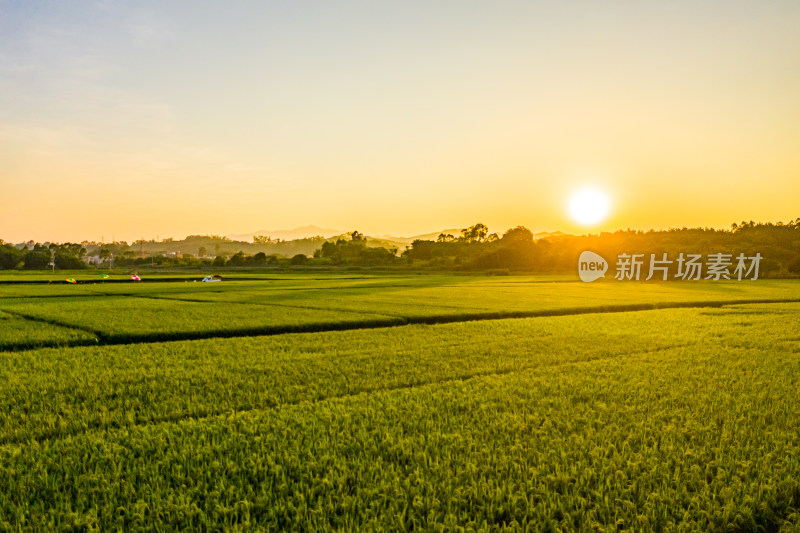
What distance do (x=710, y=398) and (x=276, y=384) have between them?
20.2ft

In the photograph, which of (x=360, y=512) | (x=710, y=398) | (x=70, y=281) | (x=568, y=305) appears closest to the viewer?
(x=360, y=512)

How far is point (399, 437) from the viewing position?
557 cm

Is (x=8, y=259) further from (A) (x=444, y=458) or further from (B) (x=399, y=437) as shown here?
(A) (x=444, y=458)

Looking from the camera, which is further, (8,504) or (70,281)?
(70,281)

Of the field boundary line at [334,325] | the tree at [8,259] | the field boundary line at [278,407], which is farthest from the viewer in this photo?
the tree at [8,259]

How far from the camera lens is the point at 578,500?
4.09 meters

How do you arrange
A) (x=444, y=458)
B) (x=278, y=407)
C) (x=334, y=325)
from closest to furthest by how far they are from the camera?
1. (x=444, y=458)
2. (x=278, y=407)
3. (x=334, y=325)

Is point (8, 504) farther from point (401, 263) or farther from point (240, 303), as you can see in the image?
point (401, 263)

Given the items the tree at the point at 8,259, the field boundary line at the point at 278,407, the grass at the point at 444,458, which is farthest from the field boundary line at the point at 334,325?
the tree at the point at 8,259

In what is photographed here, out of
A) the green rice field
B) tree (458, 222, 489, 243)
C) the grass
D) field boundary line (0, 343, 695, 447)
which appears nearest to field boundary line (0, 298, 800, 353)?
the green rice field

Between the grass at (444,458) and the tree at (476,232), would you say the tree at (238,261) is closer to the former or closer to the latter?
the tree at (476,232)

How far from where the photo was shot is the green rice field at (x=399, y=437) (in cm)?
394

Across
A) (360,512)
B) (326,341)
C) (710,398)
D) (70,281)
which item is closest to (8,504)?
(360,512)

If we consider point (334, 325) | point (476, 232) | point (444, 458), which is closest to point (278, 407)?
point (444, 458)
